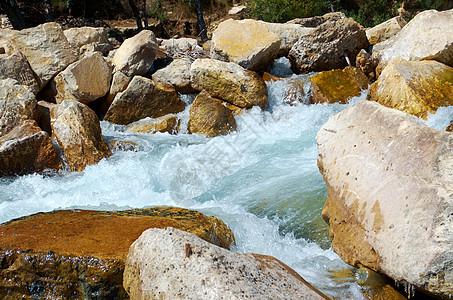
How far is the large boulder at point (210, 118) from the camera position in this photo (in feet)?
21.1

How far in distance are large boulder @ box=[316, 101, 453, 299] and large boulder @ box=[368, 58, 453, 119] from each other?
3.15 m

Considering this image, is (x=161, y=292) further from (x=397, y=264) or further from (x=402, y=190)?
(x=402, y=190)

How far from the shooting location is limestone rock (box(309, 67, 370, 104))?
7191mm

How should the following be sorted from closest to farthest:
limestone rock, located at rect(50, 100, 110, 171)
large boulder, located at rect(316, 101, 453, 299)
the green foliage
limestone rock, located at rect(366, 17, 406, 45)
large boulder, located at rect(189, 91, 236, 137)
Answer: large boulder, located at rect(316, 101, 453, 299) < limestone rock, located at rect(50, 100, 110, 171) < large boulder, located at rect(189, 91, 236, 137) < limestone rock, located at rect(366, 17, 406, 45) < the green foliage

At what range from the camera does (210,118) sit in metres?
6.50

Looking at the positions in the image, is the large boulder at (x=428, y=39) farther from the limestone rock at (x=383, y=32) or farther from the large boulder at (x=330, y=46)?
the limestone rock at (x=383, y=32)

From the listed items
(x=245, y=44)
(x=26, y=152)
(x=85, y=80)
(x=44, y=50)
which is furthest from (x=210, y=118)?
(x=44, y=50)

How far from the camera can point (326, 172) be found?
280cm

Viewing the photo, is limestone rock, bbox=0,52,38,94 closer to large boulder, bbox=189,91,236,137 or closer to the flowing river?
the flowing river

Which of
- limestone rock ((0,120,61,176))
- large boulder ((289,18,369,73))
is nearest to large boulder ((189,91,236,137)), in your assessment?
limestone rock ((0,120,61,176))

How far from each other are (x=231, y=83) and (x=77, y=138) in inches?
115

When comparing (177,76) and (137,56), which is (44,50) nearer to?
(137,56)

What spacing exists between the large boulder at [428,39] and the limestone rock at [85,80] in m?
5.72

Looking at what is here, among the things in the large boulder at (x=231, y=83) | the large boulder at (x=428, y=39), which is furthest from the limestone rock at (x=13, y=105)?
the large boulder at (x=428, y=39)
